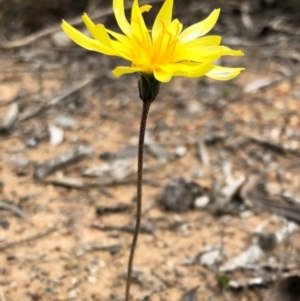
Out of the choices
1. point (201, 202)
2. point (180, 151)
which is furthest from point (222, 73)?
point (180, 151)

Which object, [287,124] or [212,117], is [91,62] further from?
[287,124]

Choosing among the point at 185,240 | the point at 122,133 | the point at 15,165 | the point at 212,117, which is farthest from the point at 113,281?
the point at 212,117

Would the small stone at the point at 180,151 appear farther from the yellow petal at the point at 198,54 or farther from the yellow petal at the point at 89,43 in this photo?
the yellow petal at the point at 89,43

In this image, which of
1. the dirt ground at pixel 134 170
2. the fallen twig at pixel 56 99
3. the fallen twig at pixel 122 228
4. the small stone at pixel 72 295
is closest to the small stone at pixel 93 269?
the dirt ground at pixel 134 170

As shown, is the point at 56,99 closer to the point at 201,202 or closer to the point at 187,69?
the point at 201,202

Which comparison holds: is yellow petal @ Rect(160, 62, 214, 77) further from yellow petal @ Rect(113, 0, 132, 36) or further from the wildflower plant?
yellow petal @ Rect(113, 0, 132, 36)
